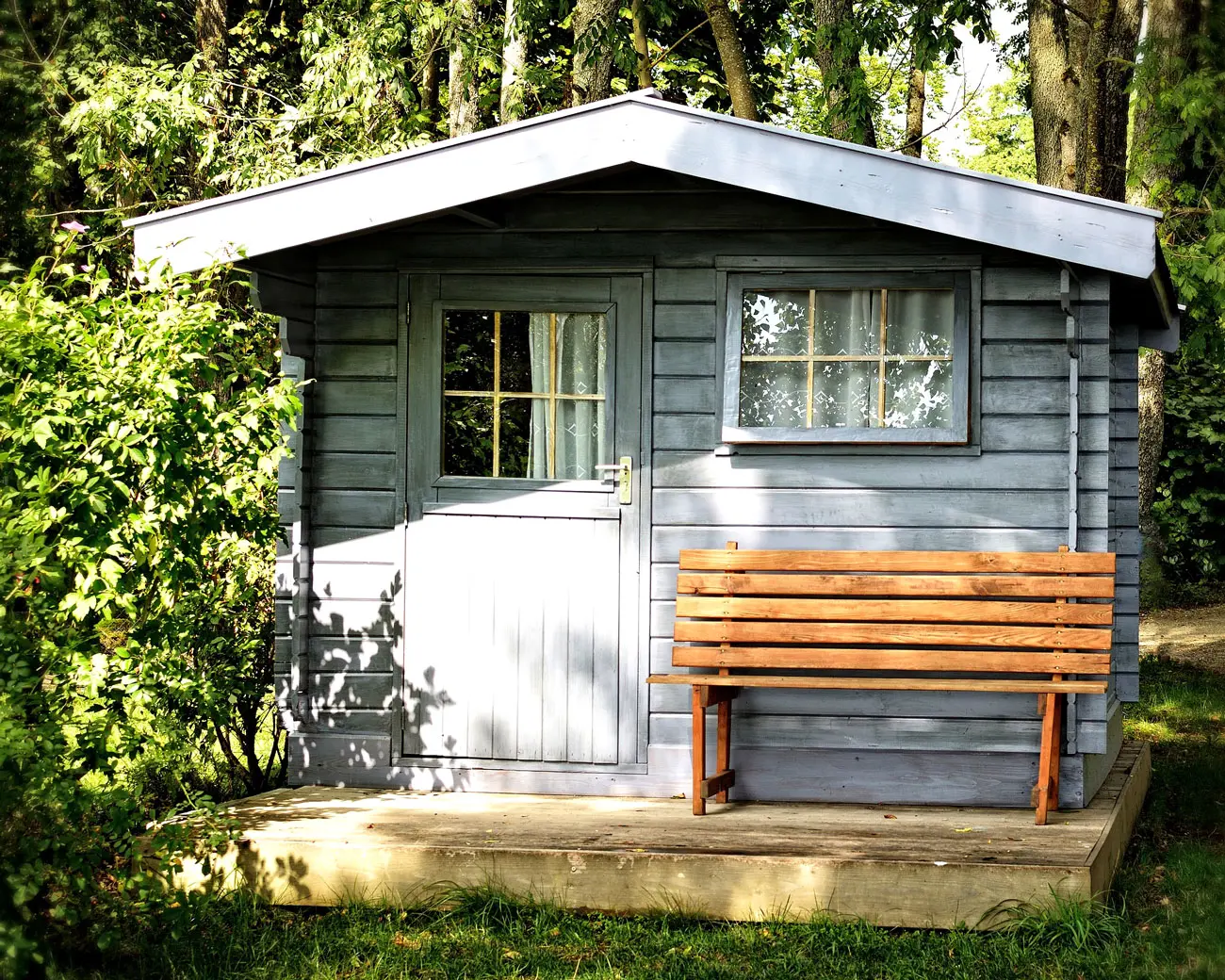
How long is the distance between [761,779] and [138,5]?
10.4 m

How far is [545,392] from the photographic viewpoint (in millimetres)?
5703

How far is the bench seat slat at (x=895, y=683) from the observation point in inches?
196

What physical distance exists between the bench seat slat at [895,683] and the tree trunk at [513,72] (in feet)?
26.9

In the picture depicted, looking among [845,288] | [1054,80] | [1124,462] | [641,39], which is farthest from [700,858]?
[641,39]

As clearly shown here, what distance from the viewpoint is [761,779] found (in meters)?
5.56

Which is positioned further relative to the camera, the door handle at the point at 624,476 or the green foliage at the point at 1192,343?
the green foliage at the point at 1192,343

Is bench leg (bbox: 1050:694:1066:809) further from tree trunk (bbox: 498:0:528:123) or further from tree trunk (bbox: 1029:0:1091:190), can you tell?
tree trunk (bbox: 498:0:528:123)

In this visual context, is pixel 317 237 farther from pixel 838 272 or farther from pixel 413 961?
pixel 413 961

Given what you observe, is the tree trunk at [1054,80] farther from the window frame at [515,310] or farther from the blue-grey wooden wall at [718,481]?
the window frame at [515,310]

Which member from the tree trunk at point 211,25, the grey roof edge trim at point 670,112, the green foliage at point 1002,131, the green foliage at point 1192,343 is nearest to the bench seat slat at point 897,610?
the grey roof edge trim at point 670,112

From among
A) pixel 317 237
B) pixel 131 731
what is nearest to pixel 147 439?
pixel 131 731

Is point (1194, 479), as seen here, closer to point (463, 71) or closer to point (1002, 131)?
point (463, 71)

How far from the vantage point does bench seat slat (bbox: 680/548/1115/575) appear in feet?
17.1

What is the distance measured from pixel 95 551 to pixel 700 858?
7.49 ft
